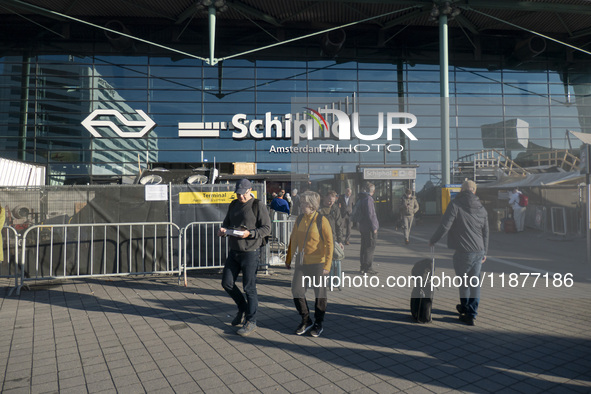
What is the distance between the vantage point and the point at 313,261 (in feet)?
14.7

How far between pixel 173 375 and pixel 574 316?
4.88m

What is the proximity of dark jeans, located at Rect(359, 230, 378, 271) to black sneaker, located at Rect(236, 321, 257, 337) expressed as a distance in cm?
189

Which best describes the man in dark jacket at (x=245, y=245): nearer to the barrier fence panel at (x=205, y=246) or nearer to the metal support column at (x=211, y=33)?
the barrier fence panel at (x=205, y=246)

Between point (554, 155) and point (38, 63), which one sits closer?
point (554, 155)

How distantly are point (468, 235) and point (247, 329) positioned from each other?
2.91m

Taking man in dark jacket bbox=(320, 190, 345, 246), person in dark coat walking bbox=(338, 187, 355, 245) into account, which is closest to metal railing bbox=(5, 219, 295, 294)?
person in dark coat walking bbox=(338, 187, 355, 245)

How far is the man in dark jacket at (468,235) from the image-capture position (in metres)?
4.71

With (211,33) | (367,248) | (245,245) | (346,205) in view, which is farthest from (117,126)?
(346,205)

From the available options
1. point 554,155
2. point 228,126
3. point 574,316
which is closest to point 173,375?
point 574,316

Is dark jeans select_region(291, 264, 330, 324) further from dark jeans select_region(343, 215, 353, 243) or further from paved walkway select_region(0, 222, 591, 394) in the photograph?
dark jeans select_region(343, 215, 353, 243)

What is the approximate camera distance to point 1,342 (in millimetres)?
4219

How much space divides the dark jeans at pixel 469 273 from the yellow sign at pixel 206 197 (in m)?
4.46

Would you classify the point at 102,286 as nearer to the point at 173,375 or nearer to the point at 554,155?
the point at 173,375

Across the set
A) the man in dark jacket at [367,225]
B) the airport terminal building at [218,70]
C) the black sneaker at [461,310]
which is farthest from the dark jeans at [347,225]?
the airport terminal building at [218,70]
